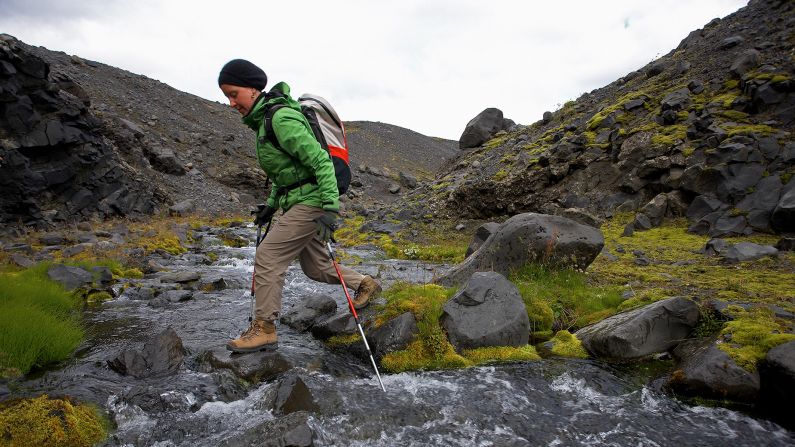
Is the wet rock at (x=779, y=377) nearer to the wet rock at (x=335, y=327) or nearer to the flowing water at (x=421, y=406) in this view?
the flowing water at (x=421, y=406)

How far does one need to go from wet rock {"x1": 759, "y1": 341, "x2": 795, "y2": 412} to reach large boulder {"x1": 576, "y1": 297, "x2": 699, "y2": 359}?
1149mm

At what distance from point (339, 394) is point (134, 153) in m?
31.7

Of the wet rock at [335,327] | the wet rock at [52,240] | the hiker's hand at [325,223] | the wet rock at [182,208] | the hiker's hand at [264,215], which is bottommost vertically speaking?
the wet rock at [335,327]

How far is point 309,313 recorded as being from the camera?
7.25 m

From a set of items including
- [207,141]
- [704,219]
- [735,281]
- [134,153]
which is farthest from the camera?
[207,141]

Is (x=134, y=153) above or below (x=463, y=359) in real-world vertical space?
above

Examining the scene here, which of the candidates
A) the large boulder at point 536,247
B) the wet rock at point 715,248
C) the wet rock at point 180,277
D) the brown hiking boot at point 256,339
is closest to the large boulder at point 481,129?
the wet rock at point 715,248

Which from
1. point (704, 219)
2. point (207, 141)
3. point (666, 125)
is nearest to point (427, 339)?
point (704, 219)

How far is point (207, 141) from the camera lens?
42625mm

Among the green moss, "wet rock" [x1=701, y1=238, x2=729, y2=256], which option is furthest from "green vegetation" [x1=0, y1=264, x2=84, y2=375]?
"wet rock" [x1=701, y1=238, x2=729, y2=256]

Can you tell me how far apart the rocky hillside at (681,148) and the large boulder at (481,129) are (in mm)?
6605

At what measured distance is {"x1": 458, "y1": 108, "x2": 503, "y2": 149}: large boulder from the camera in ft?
104

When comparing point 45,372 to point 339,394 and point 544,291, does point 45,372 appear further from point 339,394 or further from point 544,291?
point 544,291

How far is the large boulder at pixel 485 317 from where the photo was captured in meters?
5.82
